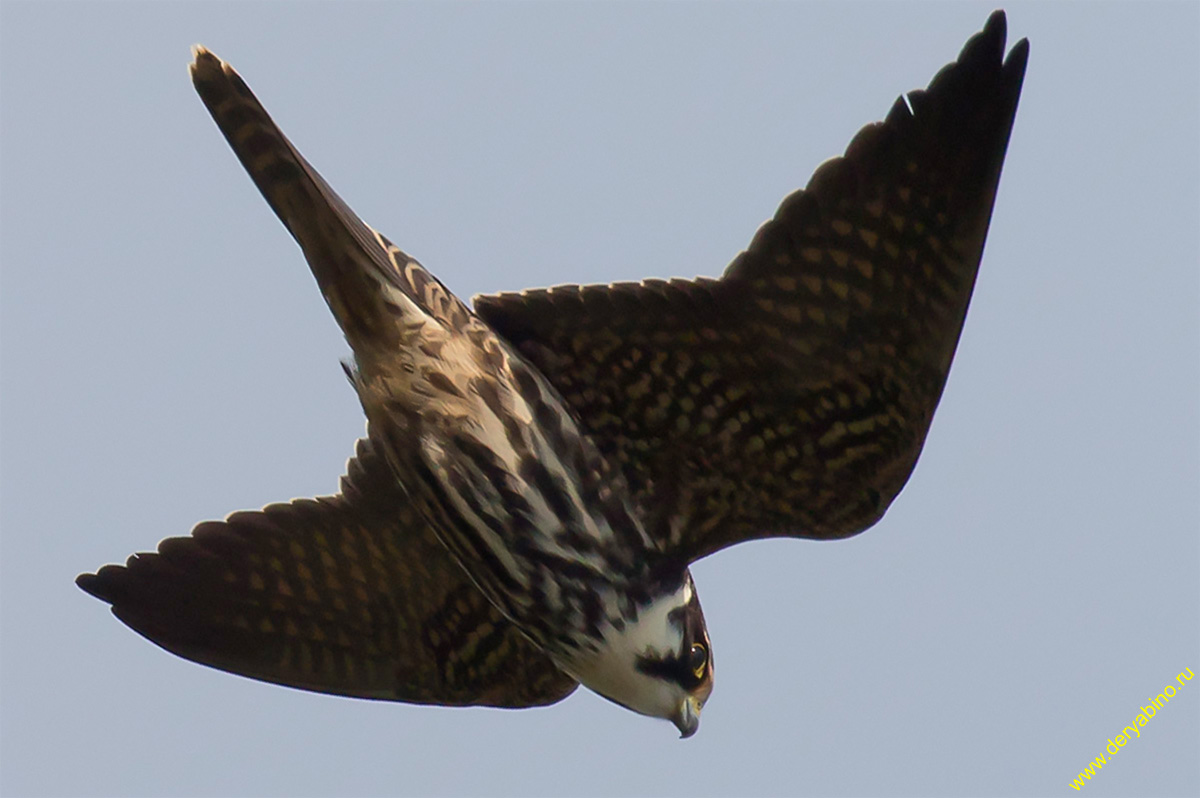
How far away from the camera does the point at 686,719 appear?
7.72 meters

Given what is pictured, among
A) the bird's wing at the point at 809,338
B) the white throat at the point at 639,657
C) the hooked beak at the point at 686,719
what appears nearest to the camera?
the bird's wing at the point at 809,338

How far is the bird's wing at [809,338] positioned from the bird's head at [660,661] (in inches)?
11.6

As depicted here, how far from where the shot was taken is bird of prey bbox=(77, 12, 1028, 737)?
6820mm

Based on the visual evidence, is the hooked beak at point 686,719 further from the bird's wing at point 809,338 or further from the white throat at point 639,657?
the bird's wing at point 809,338

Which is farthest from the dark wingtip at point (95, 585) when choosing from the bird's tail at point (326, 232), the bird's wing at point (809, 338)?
the bird's wing at point (809, 338)

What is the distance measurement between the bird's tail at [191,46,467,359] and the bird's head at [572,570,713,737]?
1582mm

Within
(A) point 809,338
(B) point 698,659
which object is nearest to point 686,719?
(B) point 698,659

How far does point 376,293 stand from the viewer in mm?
7082

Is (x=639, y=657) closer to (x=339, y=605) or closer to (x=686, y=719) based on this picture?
(x=686, y=719)

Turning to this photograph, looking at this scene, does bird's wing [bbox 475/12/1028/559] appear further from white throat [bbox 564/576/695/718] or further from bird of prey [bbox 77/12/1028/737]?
white throat [bbox 564/576/695/718]

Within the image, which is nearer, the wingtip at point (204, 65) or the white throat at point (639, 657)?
the wingtip at point (204, 65)

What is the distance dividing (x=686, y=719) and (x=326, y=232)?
8.93ft

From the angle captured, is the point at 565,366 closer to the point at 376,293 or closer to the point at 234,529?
the point at 376,293

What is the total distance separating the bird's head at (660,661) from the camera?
7508 mm
